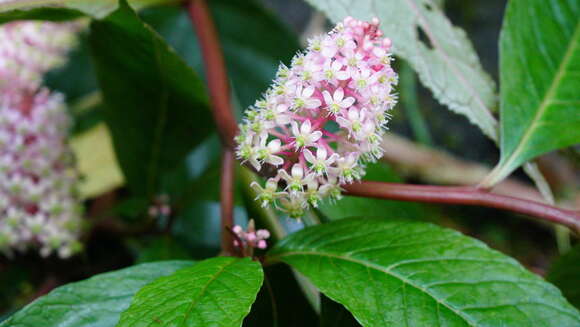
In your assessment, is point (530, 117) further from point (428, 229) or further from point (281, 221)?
point (281, 221)

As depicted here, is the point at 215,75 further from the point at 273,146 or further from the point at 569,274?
the point at 569,274

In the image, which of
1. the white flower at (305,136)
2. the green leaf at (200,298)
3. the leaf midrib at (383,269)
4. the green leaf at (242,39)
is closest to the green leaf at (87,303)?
the green leaf at (200,298)

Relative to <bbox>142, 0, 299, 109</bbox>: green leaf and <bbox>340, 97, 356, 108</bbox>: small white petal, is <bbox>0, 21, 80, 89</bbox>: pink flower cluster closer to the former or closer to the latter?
<bbox>142, 0, 299, 109</bbox>: green leaf

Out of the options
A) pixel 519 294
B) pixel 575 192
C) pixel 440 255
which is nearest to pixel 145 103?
pixel 440 255

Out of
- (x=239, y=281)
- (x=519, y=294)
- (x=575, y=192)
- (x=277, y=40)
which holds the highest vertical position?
(x=277, y=40)

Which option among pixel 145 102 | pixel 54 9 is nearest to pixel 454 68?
pixel 145 102

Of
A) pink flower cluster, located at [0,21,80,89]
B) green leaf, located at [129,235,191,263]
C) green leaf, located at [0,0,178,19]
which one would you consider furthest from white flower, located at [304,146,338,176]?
pink flower cluster, located at [0,21,80,89]
